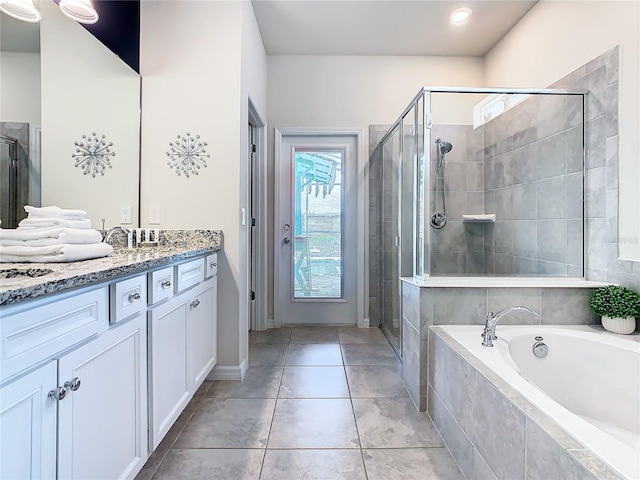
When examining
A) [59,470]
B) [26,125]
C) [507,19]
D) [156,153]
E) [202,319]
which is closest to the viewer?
[59,470]

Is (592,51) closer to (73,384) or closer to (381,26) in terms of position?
(381,26)

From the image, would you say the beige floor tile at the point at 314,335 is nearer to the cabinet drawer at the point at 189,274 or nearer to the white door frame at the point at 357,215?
the white door frame at the point at 357,215

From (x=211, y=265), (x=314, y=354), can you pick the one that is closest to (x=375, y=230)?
(x=314, y=354)

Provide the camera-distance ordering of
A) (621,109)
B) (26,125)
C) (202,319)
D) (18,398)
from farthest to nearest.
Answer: (202,319) < (621,109) < (26,125) < (18,398)

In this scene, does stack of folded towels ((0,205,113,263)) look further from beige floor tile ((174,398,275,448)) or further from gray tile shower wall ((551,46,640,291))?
gray tile shower wall ((551,46,640,291))

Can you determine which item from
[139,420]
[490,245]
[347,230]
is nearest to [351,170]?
[347,230]

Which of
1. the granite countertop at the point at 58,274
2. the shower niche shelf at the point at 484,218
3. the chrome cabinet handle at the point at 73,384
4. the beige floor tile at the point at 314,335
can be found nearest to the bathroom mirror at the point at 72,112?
the granite countertop at the point at 58,274

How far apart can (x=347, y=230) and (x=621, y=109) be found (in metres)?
2.10

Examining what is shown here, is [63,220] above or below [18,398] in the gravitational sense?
above

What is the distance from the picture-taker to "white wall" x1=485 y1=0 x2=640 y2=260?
164cm

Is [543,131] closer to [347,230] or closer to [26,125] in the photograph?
[347,230]

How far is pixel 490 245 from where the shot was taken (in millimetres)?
2395

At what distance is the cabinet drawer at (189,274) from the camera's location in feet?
4.95

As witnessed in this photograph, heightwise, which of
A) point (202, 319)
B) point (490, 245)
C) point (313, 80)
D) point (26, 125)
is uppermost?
point (313, 80)
